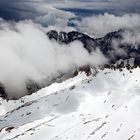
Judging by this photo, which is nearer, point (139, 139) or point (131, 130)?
point (139, 139)

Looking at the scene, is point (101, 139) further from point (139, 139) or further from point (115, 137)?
point (139, 139)

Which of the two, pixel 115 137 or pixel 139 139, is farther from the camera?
pixel 115 137

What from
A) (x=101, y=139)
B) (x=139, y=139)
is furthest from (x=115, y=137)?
(x=139, y=139)

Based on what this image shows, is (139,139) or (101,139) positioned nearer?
(139,139)
